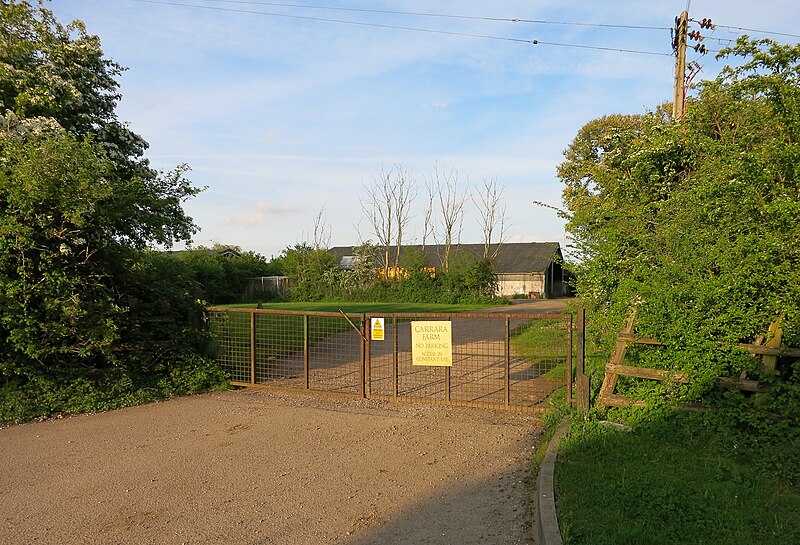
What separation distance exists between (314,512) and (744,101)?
8.23 meters

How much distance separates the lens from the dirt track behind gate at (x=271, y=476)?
4707 mm

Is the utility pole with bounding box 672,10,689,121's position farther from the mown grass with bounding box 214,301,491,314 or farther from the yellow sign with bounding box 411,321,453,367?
the mown grass with bounding box 214,301,491,314

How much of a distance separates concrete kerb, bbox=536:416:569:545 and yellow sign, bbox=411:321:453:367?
259 cm

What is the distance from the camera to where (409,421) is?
8016 millimetres

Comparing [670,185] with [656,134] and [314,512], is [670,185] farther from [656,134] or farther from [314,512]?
[314,512]

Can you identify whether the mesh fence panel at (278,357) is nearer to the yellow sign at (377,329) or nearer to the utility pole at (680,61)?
the yellow sign at (377,329)

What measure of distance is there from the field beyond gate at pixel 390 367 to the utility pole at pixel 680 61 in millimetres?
5709

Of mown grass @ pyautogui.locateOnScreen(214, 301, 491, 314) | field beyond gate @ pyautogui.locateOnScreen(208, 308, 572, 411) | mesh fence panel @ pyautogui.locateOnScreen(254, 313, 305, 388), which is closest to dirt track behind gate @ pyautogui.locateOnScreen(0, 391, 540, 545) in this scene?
field beyond gate @ pyautogui.locateOnScreen(208, 308, 572, 411)

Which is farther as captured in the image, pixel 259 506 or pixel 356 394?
pixel 356 394

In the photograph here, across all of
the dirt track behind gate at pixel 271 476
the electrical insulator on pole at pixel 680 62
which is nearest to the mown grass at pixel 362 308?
the electrical insulator on pole at pixel 680 62

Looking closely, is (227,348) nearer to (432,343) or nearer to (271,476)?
(432,343)

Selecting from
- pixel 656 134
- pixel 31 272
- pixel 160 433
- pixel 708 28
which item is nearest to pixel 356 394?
pixel 160 433

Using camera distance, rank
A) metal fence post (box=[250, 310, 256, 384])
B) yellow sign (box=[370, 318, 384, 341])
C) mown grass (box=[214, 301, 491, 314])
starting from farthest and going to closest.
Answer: mown grass (box=[214, 301, 491, 314])
metal fence post (box=[250, 310, 256, 384])
yellow sign (box=[370, 318, 384, 341])

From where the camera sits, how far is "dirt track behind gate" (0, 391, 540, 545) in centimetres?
471
